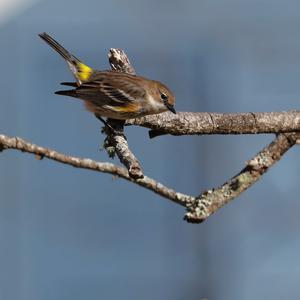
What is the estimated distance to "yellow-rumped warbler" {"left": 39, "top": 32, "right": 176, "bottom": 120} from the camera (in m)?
3.35

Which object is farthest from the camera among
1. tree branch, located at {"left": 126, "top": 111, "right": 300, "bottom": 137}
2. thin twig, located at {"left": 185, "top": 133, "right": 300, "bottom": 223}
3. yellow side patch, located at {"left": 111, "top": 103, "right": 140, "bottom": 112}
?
Answer: yellow side patch, located at {"left": 111, "top": 103, "right": 140, "bottom": 112}

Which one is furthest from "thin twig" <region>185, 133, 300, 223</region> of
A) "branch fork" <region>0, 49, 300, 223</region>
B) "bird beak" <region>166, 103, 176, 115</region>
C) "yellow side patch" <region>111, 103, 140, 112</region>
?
"yellow side patch" <region>111, 103, 140, 112</region>

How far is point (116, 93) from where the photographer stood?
3.62m

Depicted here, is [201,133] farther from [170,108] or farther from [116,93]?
[116,93]

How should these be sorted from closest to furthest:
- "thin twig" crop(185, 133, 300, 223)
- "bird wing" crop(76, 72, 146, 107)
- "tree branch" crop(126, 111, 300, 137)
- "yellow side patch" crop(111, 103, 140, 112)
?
"thin twig" crop(185, 133, 300, 223), "tree branch" crop(126, 111, 300, 137), "yellow side patch" crop(111, 103, 140, 112), "bird wing" crop(76, 72, 146, 107)

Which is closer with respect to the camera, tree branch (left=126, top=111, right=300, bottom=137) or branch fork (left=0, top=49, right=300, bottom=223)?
branch fork (left=0, top=49, right=300, bottom=223)

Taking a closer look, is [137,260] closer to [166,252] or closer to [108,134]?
[166,252]

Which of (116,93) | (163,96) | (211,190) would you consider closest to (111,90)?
(116,93)

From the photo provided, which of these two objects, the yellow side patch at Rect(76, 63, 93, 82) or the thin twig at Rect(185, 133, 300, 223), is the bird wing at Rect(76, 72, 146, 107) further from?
the thin twig at Rect(185, 133, 300, 223)

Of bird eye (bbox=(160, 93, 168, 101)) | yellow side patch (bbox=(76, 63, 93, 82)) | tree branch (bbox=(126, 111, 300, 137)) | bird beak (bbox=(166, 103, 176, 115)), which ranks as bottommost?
tree branch (bbox=(126, 111, 300, 137))

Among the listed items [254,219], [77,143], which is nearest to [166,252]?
[254,219]

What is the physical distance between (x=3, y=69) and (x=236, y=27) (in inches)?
87.1

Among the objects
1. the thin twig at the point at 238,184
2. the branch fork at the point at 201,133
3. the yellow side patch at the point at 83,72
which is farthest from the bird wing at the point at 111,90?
the thin twig at the point at 238,184

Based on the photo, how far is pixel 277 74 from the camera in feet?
27.0
